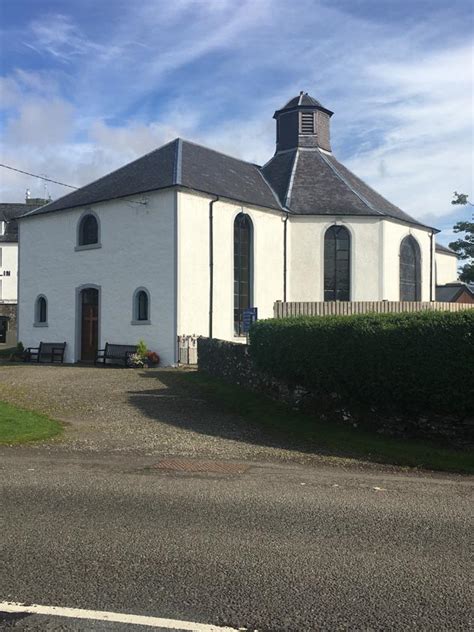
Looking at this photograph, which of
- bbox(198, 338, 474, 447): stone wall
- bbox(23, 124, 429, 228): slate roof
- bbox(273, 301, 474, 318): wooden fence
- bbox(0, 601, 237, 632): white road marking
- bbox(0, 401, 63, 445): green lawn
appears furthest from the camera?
bbox(23, 124, 429, 228): slate roof

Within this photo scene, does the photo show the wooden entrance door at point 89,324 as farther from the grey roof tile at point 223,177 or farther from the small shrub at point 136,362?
the grey roof tile at point 223,177

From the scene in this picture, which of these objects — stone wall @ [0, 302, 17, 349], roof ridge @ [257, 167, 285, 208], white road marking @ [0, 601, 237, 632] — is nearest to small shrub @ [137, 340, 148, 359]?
roof ridge @ [257, 167, 285, 208]

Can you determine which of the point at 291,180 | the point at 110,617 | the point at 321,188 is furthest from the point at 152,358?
the point at 110,617

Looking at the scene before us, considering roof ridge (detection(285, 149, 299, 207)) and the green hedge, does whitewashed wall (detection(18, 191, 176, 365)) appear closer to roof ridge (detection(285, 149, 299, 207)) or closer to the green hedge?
roof ridge (detection(285, 149, 299, 207))

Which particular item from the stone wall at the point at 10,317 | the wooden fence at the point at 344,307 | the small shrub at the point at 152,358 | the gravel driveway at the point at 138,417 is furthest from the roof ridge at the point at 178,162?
the stone wall at the point at 10,317

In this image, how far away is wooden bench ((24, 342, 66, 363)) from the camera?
26766 mm

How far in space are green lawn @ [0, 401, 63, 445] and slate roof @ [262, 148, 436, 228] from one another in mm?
19144

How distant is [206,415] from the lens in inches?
504

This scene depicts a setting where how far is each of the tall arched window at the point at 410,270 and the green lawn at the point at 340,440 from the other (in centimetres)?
1737

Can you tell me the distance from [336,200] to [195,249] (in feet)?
29.3

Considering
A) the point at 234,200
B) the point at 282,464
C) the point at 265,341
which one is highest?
the point at 234,200

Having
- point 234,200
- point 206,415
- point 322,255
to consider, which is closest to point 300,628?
point 206,415

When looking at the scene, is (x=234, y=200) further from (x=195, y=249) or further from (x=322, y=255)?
(x=322, y=255)

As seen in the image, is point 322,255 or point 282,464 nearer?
point 282,464
